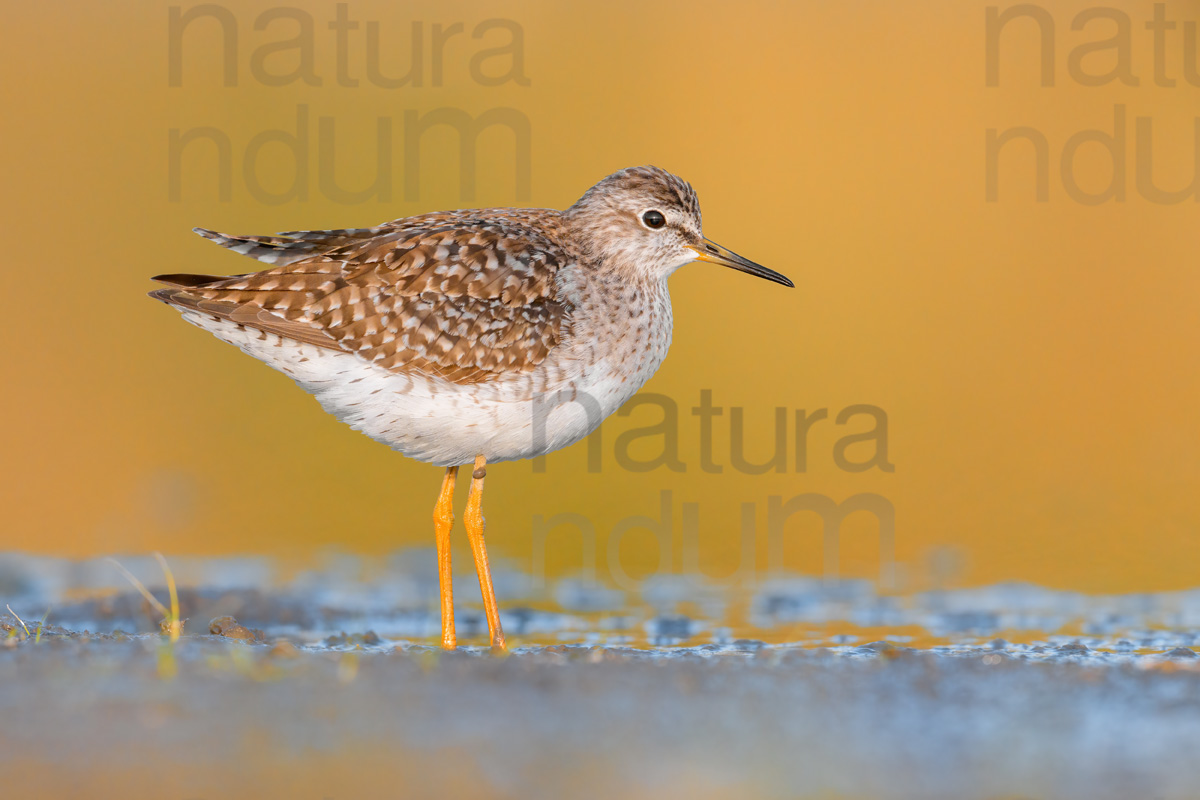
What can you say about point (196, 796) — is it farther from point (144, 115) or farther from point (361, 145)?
point (144, 115)

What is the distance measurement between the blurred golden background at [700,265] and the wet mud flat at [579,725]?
3756 mm

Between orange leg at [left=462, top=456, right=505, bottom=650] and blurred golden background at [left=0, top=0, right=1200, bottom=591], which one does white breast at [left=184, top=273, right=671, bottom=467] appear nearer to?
orange leg at [left=462, top=456, right=505, bottom=650]

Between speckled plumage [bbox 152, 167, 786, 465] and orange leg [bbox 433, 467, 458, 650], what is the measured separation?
43 centimetres

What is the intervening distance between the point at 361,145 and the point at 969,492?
8.77 m

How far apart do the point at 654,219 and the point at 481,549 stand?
7.51 ft

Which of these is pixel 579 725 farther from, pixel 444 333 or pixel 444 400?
pixel 444 333

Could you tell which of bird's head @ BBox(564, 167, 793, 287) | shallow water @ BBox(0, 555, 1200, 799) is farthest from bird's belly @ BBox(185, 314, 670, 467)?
shallow water @ BBox(0, 555, 1200, 799)

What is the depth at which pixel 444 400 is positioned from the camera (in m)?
7.02

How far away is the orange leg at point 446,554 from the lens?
280 inches

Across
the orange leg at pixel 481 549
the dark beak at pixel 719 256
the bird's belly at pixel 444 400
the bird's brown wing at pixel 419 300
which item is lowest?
the orange leg at pixel 481 549

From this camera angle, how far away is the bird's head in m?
7.91

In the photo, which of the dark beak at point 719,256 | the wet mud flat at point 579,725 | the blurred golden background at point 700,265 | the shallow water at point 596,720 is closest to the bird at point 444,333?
the dark beak at point 719,256

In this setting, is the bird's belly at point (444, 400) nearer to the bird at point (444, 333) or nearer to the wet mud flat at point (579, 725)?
the bird at point (444, 333)

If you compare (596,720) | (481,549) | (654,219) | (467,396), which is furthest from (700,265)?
(596,720)
